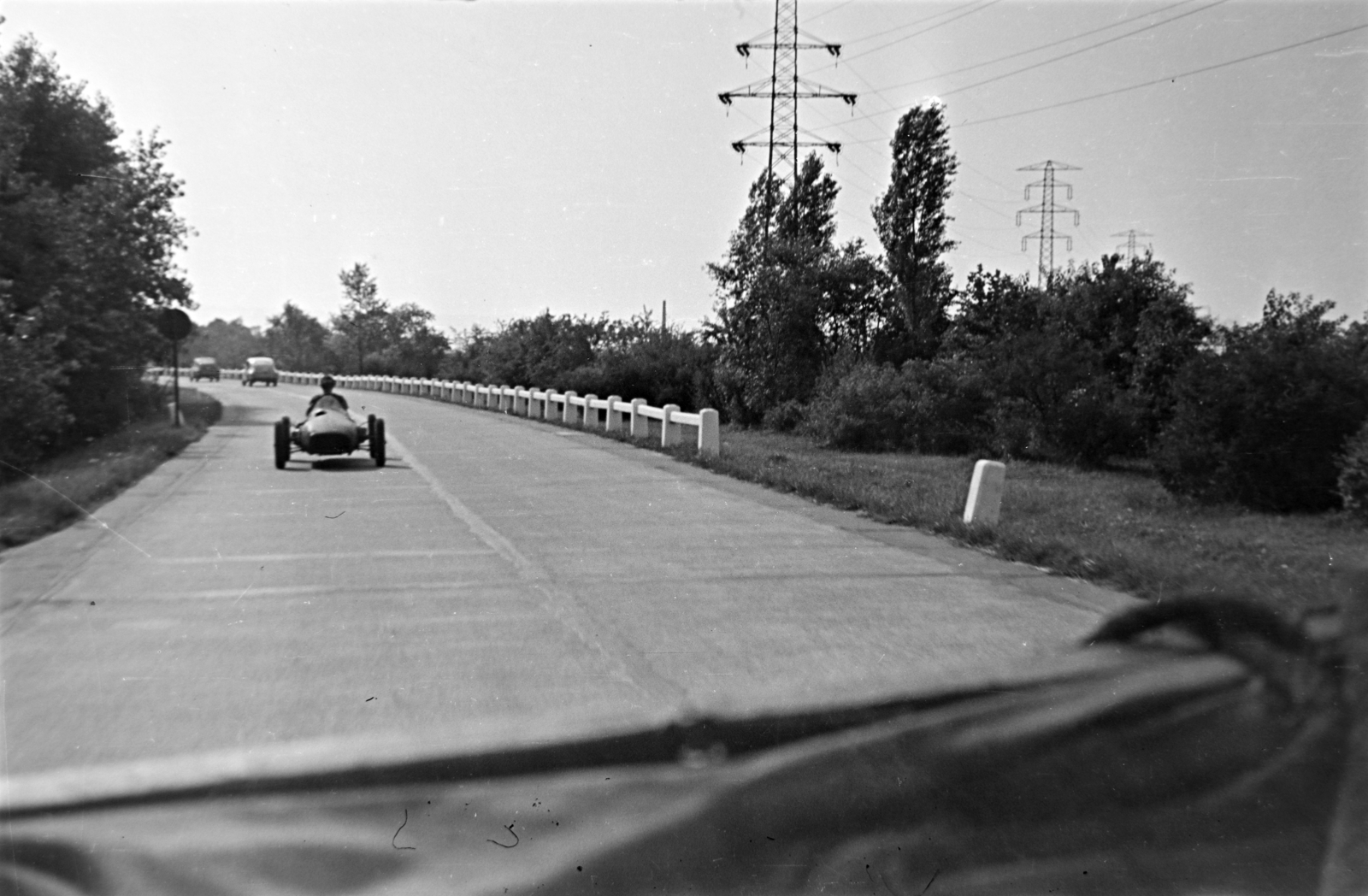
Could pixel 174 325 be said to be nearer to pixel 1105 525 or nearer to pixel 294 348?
pixel 1105 525

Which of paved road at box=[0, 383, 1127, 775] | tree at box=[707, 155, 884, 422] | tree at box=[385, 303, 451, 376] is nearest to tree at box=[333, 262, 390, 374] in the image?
tree at box=[385, 303, 451, 376]

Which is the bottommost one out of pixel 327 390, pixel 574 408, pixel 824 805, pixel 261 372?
pixel 824 805

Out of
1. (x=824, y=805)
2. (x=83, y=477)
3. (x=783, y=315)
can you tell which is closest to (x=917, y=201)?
(x=783, y=315)

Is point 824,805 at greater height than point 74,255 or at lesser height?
lesser

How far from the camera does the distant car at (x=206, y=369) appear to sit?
6003 centimetres

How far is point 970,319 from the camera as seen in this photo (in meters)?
29.6

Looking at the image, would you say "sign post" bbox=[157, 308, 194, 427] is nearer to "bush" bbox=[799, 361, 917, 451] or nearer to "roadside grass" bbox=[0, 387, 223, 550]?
"roadside grass" bbox=[0, 387, 223, 550]

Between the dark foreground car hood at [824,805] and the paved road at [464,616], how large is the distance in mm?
471

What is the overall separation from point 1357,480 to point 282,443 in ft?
44.6

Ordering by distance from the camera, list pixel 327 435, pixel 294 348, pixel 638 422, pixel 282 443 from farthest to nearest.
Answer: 1. pixel 294 348
2. pixel 638 422
3. pixel 327 435
4. pixel 282 443

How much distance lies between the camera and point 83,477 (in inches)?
574

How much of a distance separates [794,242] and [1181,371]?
55.3ft

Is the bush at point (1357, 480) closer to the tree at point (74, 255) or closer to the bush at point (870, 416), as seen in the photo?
the bush at point (870, 416)

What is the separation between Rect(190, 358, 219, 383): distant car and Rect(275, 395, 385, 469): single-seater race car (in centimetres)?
4541
